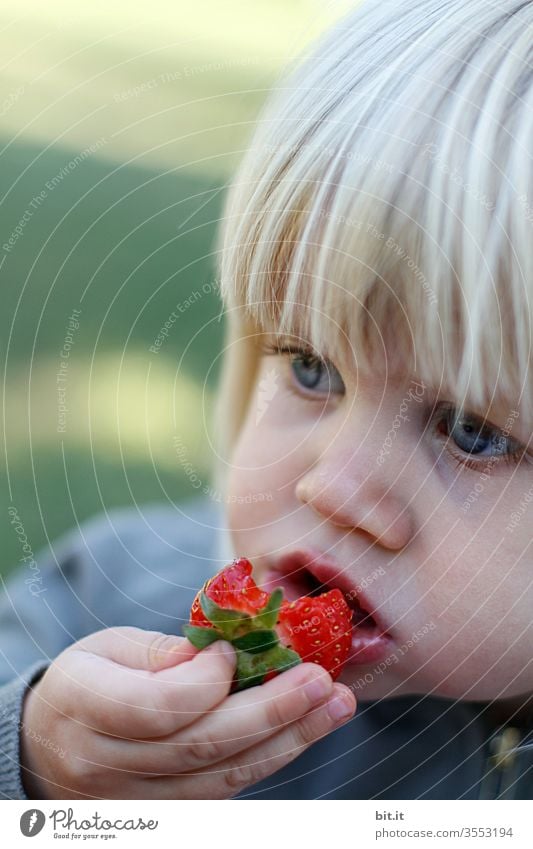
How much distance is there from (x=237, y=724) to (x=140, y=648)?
0.21ft

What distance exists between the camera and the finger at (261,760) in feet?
1.50

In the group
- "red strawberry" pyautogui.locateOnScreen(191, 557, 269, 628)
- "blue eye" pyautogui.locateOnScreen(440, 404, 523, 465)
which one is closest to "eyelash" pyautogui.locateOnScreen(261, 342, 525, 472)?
"blue eye" pyautogui.locateOnScreen(440, 404, 523, 465)

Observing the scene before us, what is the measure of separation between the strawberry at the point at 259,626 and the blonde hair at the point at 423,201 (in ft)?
0.42

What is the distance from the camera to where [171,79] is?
0.56 meters

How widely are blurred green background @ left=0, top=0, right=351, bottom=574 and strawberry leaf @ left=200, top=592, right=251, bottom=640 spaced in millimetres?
167

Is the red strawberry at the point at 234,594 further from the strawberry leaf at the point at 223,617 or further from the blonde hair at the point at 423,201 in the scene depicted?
the blonde hair at the point at 423,201

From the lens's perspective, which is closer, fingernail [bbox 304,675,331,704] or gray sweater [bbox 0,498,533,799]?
fingernail [bbox 304,675,331,704]

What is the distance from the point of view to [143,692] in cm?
46

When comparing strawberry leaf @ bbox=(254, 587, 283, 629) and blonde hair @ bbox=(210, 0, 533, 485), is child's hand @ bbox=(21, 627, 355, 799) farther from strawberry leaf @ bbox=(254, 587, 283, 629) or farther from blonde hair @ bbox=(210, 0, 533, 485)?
blonde hair @ bbox=(210, 0, 533, 485)

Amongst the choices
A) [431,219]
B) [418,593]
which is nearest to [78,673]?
[418,593]

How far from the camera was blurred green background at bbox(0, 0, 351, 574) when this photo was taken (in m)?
0.55

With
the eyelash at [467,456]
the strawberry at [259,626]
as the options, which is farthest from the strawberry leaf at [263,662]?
the eyelash at [467,456]

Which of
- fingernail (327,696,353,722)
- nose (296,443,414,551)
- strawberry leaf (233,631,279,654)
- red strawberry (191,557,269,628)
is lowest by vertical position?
fingernail (327,696,353,722)
